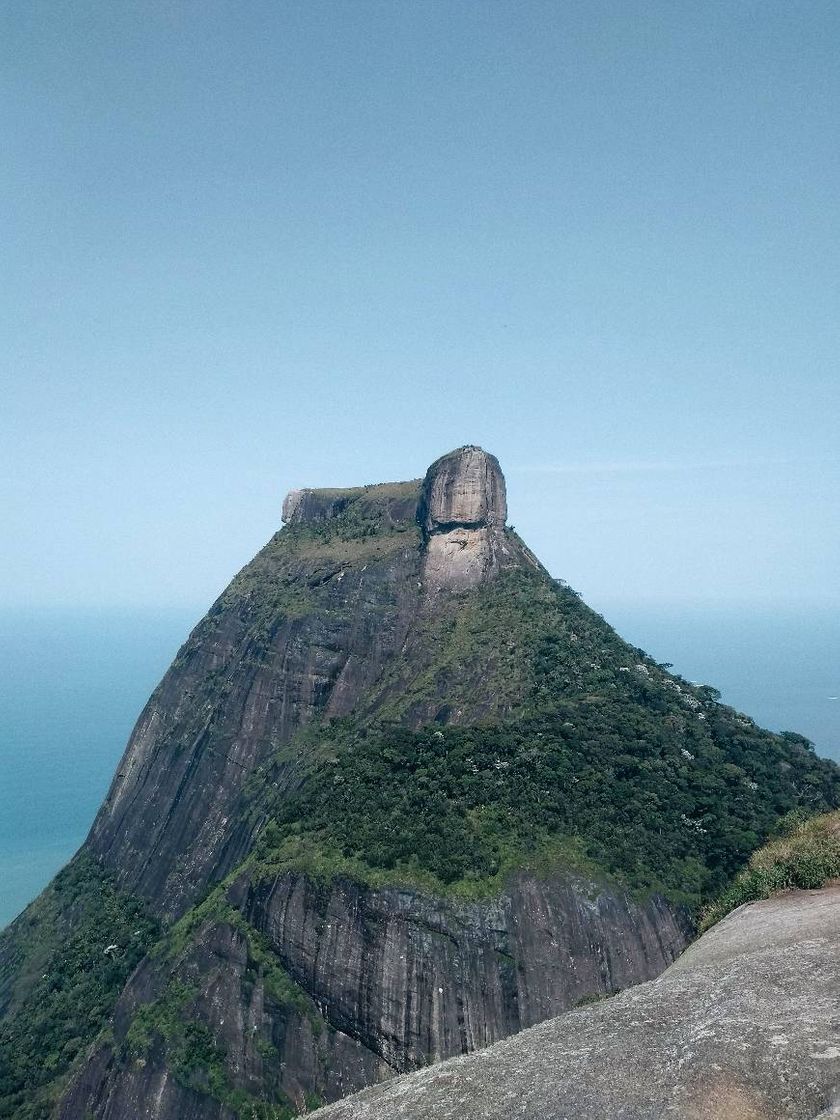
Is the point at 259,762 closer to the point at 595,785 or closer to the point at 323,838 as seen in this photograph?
the point at 323,838

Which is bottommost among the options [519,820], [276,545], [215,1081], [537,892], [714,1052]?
[215,1081]

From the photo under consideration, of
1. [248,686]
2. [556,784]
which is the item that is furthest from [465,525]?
[556,784]

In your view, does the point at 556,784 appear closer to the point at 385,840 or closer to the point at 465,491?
the point at 385,840

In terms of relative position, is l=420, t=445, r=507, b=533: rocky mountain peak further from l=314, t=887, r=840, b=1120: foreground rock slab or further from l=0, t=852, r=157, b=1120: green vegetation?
l=314, t=887, r=840, b=1120: foreground rock slab

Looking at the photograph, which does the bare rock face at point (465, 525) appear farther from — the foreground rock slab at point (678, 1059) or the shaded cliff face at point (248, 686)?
the foreground rock slab at point (678, 1059)

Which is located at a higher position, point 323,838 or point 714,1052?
point 714,1052

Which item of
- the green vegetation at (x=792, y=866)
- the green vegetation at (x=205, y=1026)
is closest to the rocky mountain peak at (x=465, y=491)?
the green vegetation at (x=205, y=1026)

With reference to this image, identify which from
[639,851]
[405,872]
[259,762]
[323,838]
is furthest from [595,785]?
[259,762]

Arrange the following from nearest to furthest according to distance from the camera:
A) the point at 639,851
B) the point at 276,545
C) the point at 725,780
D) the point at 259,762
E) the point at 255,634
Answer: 1. the point at 639,851
2. the point at 725,780
3. the point at 259,762
4. the point at 255,634
5. the point at 276,545
